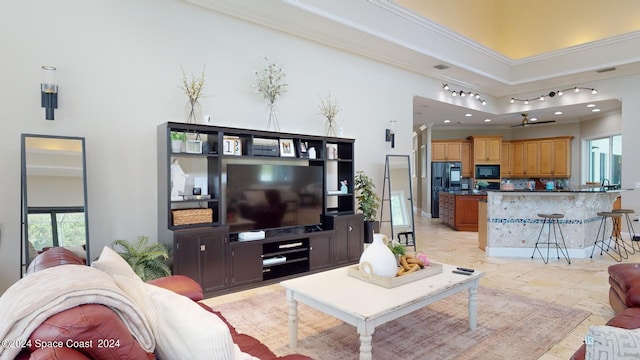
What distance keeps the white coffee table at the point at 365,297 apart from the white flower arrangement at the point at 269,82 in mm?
2822

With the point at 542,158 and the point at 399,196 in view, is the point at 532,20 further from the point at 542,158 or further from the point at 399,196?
the point at 399,196

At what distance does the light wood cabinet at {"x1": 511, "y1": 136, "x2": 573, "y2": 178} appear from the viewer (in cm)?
1046

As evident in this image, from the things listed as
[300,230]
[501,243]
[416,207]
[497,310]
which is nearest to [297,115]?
[300,230]

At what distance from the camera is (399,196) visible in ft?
22.1

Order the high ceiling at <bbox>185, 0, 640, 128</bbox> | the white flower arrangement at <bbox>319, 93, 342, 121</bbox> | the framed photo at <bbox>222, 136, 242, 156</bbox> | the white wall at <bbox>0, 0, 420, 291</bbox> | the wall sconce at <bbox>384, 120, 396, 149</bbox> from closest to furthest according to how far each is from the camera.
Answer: the white wall at <bbox>0, 0, 420, 291</bbox>, the framed photo at <bbox>222, 136, 242, 156</bbox>, the high ceiling at <bbox>185, 0, 640, 128</bbox>, the white flower arrangement at <bbox>319, 93, 342, 121</bbox>, the wall sconce at <bbox>384, 120, 396, 149</bbox>

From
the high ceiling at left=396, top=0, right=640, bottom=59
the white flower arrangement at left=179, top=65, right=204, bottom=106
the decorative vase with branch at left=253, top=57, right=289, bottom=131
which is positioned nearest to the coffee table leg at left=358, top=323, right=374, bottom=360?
the white flower arrangement at left=179, top=65, right=204, bottom=106

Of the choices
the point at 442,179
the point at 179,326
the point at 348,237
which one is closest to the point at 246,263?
the point at 348,237

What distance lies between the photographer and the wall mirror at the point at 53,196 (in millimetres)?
3260

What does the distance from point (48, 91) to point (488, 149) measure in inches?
433

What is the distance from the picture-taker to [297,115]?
542 centimetres

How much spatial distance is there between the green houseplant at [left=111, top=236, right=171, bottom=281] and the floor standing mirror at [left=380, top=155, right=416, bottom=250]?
3999 millimetres

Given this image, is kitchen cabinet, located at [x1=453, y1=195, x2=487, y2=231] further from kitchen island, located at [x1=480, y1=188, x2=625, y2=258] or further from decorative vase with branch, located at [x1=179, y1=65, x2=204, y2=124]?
decorative vase with branch, located at [x1=179, y1=65, x2=204, y2=124]

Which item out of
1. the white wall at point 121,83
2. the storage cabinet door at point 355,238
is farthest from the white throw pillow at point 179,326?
the storage cabinet door at point 355,238

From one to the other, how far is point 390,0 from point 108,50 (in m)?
4.00
